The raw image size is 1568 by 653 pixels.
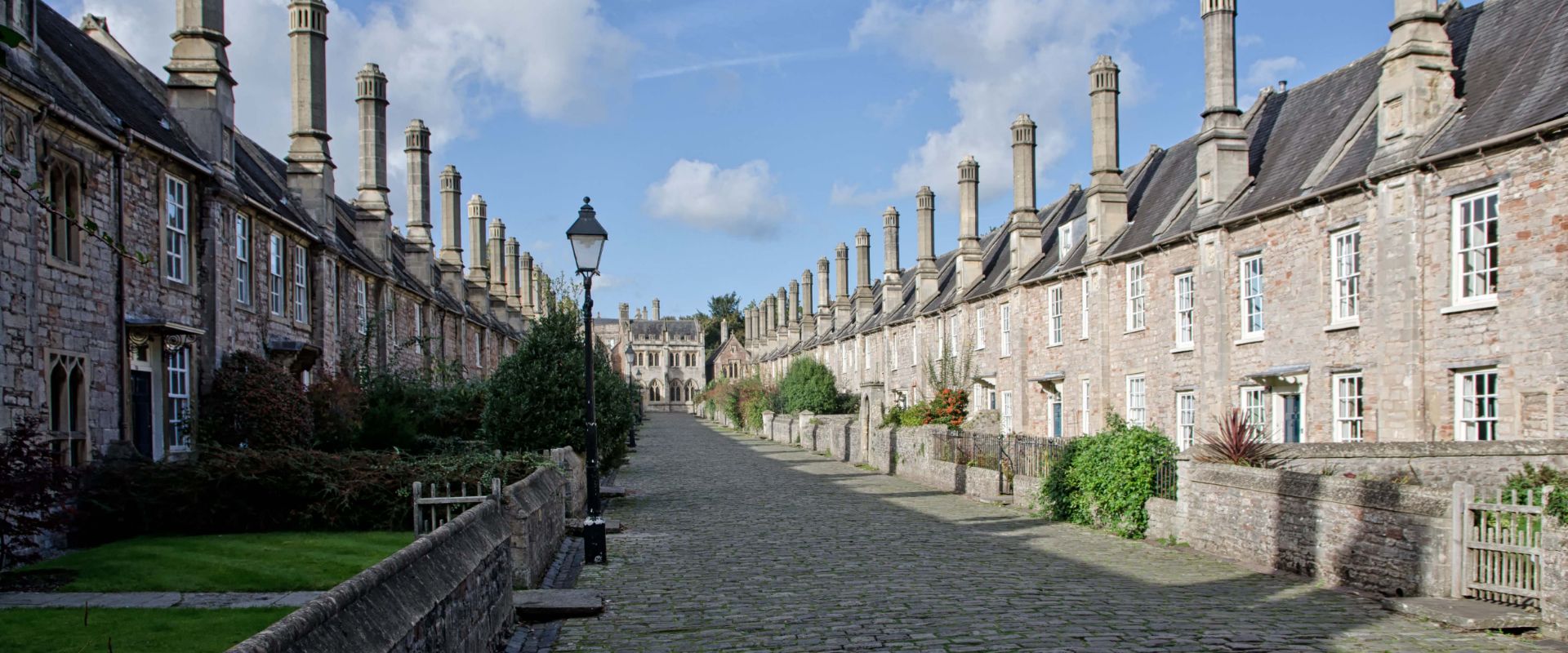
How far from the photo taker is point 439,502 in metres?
13.8

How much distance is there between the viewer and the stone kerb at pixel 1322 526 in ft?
36.2

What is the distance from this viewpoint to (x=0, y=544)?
Answer: 11.3m

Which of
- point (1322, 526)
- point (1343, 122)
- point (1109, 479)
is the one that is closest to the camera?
point (1322, 526)

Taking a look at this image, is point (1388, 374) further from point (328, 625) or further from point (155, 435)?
point (155, 435)

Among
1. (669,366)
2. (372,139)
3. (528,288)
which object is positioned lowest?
(669,366)

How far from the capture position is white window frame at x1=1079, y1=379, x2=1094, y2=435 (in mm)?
29016

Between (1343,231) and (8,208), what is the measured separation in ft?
63.4

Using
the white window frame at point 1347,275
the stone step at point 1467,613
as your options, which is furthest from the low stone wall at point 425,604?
the white window frame at point 1347,275

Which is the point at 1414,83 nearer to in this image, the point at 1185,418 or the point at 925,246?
the point at 1185,418

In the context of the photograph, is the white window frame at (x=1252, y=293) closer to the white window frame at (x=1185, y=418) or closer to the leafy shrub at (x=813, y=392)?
the white window frame at (x=1185, y=418)

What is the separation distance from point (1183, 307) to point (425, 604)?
21.0 m

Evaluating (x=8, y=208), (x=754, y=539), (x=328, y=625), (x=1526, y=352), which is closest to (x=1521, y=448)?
(x=1526, y=352)

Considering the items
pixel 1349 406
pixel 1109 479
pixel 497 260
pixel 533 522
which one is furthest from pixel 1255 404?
pixel 497 260

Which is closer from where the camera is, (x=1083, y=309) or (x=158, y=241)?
(x=158, y=241)
